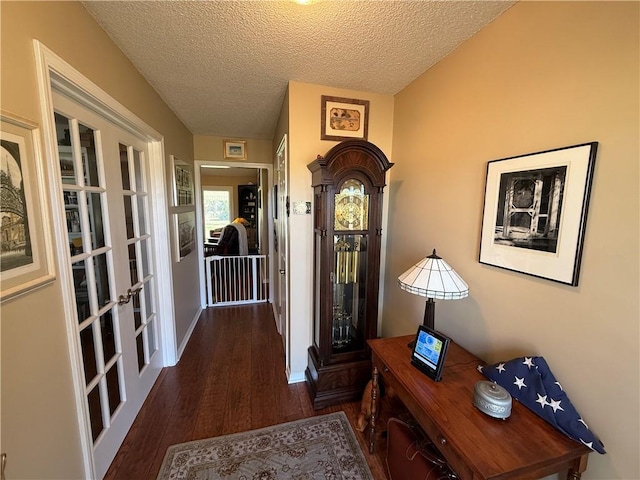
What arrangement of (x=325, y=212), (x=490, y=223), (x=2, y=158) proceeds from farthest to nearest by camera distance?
(x=325, y=212) < (x=490, y=223) < (x=2, y=158)

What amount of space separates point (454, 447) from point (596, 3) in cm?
168

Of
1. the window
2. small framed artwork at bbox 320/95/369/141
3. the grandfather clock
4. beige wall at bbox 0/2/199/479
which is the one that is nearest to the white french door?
beige wall at bbox 0/2/199/479

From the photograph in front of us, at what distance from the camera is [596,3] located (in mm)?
955

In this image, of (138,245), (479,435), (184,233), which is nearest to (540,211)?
(479,435)

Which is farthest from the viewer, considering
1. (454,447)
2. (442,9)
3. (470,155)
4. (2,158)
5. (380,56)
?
(380,56)

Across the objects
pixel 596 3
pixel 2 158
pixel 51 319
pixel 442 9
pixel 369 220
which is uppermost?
pixel 442 9

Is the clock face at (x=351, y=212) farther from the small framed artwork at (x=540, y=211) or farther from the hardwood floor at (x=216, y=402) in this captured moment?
the hardwood floor at (x=216, y=402)

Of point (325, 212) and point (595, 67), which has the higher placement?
point (595, 67)

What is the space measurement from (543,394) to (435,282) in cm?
58

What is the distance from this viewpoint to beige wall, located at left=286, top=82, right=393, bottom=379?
2025 mm

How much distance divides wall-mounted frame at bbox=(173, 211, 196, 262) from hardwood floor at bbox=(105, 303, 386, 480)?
1.05 meters

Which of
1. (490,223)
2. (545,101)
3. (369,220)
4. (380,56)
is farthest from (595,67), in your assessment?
(369,220)

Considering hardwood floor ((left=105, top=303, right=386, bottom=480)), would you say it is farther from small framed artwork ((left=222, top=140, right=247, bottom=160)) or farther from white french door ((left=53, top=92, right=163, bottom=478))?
small framed artwork ((left=222, top=140, right=247, bottom=160))

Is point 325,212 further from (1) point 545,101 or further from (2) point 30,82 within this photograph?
(2) point 30,82
